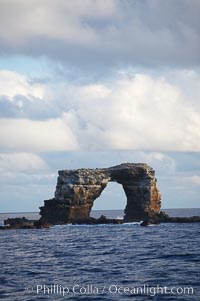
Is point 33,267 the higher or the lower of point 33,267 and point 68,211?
the lower

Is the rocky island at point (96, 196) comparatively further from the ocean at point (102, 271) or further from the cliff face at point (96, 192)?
the ocean at point (102, 271)

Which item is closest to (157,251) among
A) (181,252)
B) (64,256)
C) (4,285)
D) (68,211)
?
(181,252)

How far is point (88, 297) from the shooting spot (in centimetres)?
2817

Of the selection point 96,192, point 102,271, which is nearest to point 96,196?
point 96,192

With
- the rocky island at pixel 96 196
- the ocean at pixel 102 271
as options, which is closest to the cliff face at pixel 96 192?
the rocky island at pixel 96 196

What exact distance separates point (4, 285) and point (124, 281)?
7.68 m

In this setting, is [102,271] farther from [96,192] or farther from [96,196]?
[96,196]

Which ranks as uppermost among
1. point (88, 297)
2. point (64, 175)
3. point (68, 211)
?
point (64, 175)

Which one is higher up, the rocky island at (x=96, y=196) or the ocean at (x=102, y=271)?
the rocky island at (x=96, y=196)

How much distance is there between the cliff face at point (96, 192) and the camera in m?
95.7

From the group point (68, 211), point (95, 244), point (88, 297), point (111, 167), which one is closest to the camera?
point (88, 297)

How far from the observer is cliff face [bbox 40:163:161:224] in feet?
314

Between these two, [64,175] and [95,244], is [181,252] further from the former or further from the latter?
[64,175]

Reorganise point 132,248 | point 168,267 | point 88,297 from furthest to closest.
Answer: point 132,248 → point 168,267 → point 88,297
